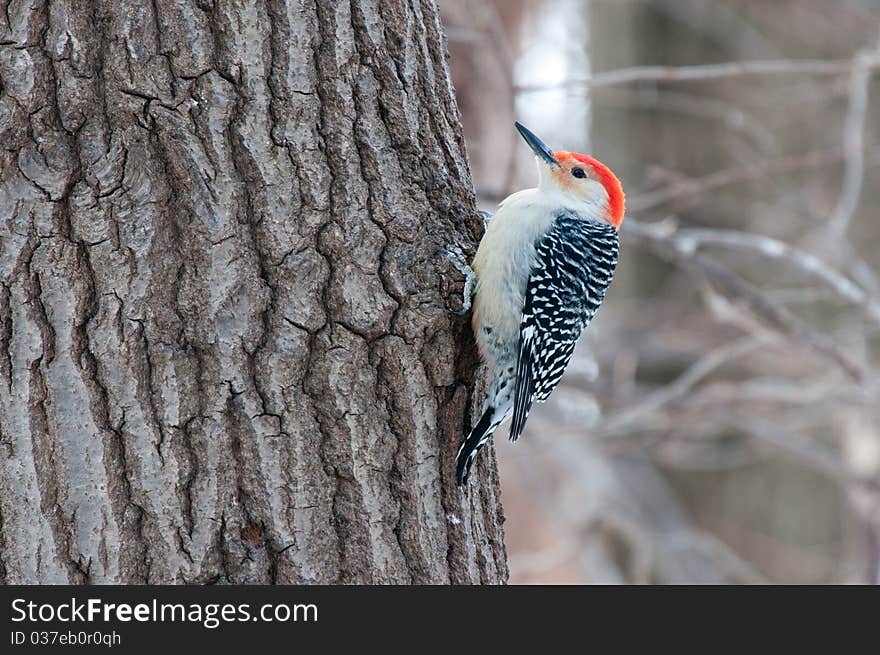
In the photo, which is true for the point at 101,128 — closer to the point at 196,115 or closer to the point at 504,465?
the point at 196,115

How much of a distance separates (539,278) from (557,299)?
0.12 metres

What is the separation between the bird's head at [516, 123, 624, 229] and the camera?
14.1 feet

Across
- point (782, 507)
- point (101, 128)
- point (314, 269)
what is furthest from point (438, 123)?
point (782, 507)

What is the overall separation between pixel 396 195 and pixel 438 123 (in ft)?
0.98

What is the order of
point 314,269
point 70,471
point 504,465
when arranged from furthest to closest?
point 504,465 < point 314,269 < point 70,471

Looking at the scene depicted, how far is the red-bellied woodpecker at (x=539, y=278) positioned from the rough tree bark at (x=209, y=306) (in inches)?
13.7

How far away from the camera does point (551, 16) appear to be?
8.12 metres

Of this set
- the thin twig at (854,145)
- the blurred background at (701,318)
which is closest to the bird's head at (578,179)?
the blurred background at (701,318)

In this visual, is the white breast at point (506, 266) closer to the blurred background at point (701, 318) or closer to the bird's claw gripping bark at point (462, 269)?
the bird's claw gripping bark at point (462, 269)

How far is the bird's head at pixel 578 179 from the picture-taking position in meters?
4.31

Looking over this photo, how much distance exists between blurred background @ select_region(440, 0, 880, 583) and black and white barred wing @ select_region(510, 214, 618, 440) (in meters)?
1.05

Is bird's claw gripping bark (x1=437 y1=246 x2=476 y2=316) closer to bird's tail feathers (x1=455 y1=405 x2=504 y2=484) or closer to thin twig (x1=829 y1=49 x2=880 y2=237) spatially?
A: bird's tail feathers (x1=455 y1=405 x2=504 y2=484)
